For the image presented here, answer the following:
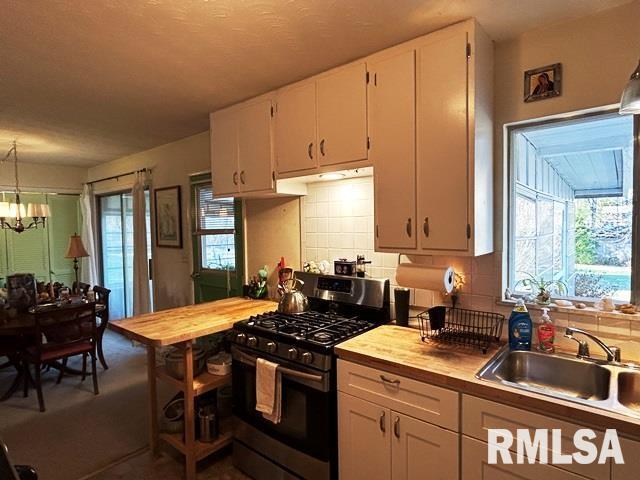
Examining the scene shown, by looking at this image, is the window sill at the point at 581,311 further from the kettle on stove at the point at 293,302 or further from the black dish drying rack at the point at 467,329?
the kettle on stove at the point at 293,302

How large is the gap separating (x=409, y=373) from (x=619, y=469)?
0.72 m

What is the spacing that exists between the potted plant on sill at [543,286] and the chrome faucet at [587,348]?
18 cm

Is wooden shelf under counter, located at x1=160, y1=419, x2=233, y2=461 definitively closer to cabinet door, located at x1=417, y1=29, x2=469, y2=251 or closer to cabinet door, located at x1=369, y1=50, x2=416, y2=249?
cabinet door, located at x1=369, y1=50, x2=416, y2=249

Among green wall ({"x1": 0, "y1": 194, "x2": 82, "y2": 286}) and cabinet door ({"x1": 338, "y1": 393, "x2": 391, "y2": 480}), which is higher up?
green wall ({"x1": 0, "y1": 194, "x2": 82, "y2": 286})

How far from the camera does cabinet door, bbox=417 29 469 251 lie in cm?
173

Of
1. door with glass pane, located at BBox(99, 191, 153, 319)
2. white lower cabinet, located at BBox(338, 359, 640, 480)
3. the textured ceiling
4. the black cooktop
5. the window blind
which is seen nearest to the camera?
white lower cabinet, located at BBox(338, 359, 640, 480)

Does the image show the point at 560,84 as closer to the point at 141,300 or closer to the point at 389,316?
the point at 389,316

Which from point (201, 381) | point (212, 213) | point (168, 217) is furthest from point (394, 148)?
point (168, 217)

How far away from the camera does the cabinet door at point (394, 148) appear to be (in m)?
1.89

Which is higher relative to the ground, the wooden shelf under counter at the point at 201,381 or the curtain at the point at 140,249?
the curtain at the point at 140,249

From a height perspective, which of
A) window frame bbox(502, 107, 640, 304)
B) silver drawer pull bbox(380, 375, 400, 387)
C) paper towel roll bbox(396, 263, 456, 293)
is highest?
window frame bbox(502, 107, 640, 304)

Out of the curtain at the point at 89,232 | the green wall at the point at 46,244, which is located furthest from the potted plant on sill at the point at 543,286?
the green wall at the point at 46,244

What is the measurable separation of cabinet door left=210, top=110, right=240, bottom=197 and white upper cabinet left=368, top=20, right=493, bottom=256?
4.06 feet

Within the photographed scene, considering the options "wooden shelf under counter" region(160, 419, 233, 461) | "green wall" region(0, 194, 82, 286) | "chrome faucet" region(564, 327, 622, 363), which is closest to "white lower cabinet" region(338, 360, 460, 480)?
"chrome faucet" region(564, 327, 622, 363)
